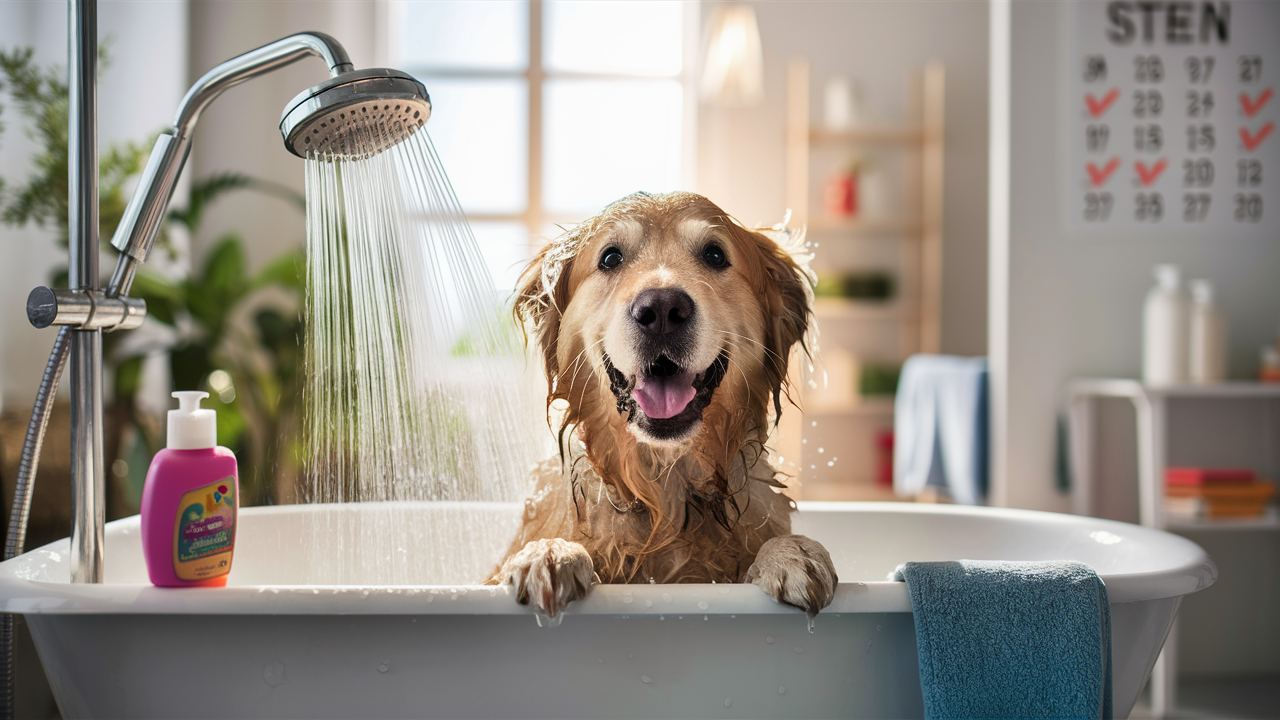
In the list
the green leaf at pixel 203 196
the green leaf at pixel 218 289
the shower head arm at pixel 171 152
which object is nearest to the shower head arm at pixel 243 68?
the shower head arm at pixel 171 152

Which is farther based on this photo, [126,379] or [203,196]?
[203,196]

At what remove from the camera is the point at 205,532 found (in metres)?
1.14

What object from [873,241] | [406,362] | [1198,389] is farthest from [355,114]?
[873,241]

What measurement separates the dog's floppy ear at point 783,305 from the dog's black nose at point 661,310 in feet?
0.76

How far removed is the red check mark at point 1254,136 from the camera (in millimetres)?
2658

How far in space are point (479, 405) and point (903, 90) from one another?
160 inches

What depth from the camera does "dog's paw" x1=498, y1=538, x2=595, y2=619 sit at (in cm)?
106

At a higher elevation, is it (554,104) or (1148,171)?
(554,104)

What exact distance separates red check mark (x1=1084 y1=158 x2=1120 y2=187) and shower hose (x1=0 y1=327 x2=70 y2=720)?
9.26 ft

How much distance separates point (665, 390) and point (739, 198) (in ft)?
12.4

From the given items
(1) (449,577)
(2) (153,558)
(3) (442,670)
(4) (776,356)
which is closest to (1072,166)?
(4) (776,356)

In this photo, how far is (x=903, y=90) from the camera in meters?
4.84

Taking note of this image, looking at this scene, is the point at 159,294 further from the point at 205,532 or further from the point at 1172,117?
the point at 1172,117

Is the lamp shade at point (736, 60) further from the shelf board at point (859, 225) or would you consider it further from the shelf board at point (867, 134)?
the shelf board at point (859, 225)
